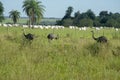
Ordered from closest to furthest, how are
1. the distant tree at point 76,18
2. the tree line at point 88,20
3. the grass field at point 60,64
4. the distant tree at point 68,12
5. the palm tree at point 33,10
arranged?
the grass field at point 60,64 < the palm tree at point 33,10 < the tree line at point 88,20 < the distant tree at point 76,18 < the distant tree at point 68,12

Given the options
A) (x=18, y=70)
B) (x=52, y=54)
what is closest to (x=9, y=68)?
(x=18, y=70)

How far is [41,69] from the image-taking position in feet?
28.8

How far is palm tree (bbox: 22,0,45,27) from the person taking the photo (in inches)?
3226

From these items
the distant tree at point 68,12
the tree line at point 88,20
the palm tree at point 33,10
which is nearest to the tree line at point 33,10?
the palm tree at point 33,10

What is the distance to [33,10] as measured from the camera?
82.1 metres

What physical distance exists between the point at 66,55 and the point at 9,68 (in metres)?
3.41

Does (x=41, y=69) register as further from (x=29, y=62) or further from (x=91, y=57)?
(x=91, y=57)

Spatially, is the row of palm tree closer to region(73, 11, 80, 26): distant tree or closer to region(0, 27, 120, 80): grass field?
region(73, 11, 80, 26): distant tree

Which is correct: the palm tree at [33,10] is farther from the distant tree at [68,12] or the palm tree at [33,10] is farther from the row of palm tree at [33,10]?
the distant tree at [68,12]

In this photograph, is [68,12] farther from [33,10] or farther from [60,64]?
[60,64]

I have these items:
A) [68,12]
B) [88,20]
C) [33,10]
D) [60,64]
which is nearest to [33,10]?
[33,10]

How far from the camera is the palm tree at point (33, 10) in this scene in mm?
81938

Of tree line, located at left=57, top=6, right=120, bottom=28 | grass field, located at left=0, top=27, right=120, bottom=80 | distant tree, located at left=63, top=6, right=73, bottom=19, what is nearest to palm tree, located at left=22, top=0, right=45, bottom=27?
tree line, located at left=57, top=6, right=120, bottom=28

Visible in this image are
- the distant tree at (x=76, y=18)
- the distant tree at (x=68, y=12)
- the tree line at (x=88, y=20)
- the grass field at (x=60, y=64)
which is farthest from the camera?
the distant tree at (x=68, y=12)
